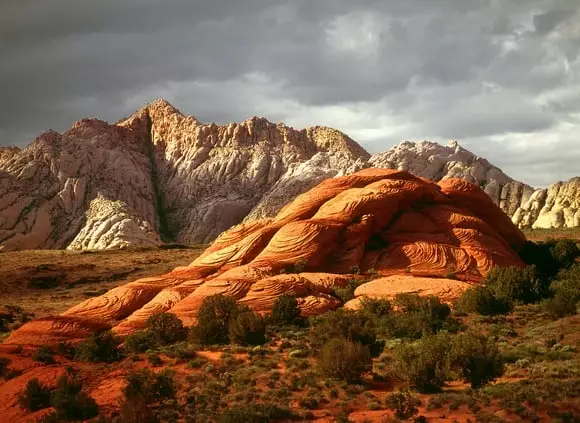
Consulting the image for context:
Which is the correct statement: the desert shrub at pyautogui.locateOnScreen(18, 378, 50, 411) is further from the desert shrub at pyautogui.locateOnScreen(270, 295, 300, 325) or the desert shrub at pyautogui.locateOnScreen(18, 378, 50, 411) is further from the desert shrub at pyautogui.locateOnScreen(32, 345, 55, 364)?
the desert shrub at pyautogui.locateOnScreen(270, 295, 300, 325)

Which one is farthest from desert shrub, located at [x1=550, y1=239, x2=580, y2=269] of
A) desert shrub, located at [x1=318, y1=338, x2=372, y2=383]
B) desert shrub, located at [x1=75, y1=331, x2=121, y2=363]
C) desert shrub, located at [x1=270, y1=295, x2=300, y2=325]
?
desert shrub, located at [x1=75, y1=331, x2=121, y2=363]

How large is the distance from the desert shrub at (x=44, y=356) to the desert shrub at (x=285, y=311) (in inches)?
414

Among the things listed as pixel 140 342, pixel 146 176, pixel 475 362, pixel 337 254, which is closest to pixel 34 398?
pixel 140 342

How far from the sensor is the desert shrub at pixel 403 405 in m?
20.3

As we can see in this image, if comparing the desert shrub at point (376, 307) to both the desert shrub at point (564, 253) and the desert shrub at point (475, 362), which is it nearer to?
the desert shrub at point (475, 362)

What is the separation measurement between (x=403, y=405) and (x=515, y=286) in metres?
19.5

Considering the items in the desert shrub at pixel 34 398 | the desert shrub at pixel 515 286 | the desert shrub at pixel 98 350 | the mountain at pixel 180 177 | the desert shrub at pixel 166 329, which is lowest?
the desert shrub at pixel 34 398

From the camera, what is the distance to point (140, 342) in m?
32.3

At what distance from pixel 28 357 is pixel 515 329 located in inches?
872

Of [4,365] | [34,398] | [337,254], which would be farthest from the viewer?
[337,254]

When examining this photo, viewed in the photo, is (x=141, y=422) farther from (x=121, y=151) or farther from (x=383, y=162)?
(x=121, y=151)

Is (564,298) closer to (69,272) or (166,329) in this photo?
(166,329)

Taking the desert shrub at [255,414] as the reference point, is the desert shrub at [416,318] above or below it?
above

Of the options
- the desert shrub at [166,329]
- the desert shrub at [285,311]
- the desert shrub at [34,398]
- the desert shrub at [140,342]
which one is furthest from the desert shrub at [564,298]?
the desert shrub at [34,398]
